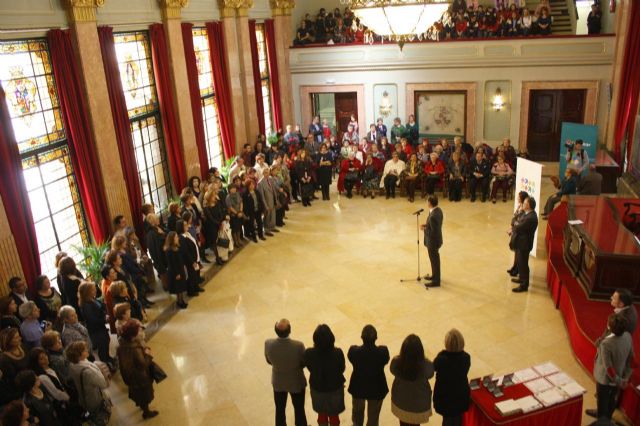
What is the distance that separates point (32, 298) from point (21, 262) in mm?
502

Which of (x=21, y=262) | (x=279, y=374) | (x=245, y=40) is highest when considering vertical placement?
(x=245, y=40)

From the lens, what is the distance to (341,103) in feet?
58.5

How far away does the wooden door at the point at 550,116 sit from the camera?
15.1 m

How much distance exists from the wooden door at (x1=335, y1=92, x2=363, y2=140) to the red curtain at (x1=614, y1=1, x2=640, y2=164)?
7321 mm

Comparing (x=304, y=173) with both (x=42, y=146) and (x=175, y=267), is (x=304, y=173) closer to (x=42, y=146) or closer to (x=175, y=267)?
(x=175, y=267)

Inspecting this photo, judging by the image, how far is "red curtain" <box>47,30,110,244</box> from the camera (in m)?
8.12

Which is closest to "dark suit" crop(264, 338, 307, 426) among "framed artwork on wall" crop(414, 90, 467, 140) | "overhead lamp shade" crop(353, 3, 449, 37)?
"overhead lamp shade" crop(353, 3, 449, 37)

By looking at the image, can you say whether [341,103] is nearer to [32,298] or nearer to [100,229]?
[100,229]

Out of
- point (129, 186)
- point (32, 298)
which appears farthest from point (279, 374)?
point (129, 186)

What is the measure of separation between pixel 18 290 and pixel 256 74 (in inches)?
377

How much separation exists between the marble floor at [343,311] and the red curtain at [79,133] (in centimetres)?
214

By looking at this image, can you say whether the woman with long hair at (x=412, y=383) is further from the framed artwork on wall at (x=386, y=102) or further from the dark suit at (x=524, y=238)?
the framed artwork on wall at (x=386, y=102)

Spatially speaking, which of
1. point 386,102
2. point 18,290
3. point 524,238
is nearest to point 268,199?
point 524,238

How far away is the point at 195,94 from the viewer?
11.9 meters
